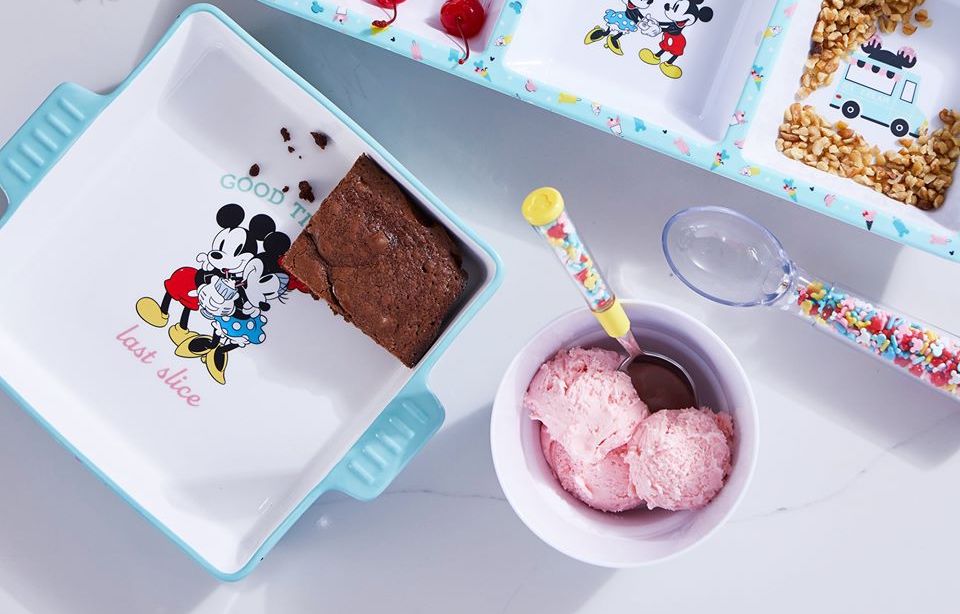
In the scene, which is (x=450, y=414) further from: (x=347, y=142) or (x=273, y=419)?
(x=347, y=142)

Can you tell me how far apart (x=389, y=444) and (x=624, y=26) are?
711 mm

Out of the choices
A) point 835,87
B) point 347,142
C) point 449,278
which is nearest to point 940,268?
point 835,87

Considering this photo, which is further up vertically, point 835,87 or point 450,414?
point 835,87

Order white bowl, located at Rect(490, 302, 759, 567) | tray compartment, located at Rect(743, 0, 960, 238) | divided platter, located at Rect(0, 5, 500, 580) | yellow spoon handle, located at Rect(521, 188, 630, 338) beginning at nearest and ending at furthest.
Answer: yellow spoon handle, located at Rect(521, 188, 630, 338), white bowl, located at Rect(490, 302, 759, 567), tray compartment, located at Rect(743, 0, 960, 238), divided platter, located at Rect(0, 5, 500, 580)

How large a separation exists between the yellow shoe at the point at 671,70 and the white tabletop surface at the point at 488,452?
13 centimetres

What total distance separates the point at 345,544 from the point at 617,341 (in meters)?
0.53

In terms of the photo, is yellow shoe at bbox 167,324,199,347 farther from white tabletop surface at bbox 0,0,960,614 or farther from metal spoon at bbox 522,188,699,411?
metal spoon at bbox 522,188,699,411

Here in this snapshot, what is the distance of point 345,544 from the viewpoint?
1.30 meters

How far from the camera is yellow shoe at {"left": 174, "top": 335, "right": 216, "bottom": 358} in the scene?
1.27 meters

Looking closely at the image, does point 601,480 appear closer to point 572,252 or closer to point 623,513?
point 623,513

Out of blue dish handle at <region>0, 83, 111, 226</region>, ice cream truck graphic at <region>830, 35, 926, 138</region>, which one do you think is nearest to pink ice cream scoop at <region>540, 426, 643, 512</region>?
ice cream truck graphic at <region>830, 35, 926, 138</region>

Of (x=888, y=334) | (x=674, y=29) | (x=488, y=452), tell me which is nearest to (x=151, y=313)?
(x=488, y=452)

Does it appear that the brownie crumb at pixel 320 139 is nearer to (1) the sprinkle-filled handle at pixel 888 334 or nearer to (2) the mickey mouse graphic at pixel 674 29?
Answer: (2) the mickey mouse graphic at pixel 674 29

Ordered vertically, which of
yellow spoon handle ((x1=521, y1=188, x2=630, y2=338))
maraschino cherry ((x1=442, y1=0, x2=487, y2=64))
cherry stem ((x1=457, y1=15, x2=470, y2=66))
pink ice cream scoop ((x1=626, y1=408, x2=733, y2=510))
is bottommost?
pink ice cream scoop ((x1=626, y1=408, x2=733, y2=510))
